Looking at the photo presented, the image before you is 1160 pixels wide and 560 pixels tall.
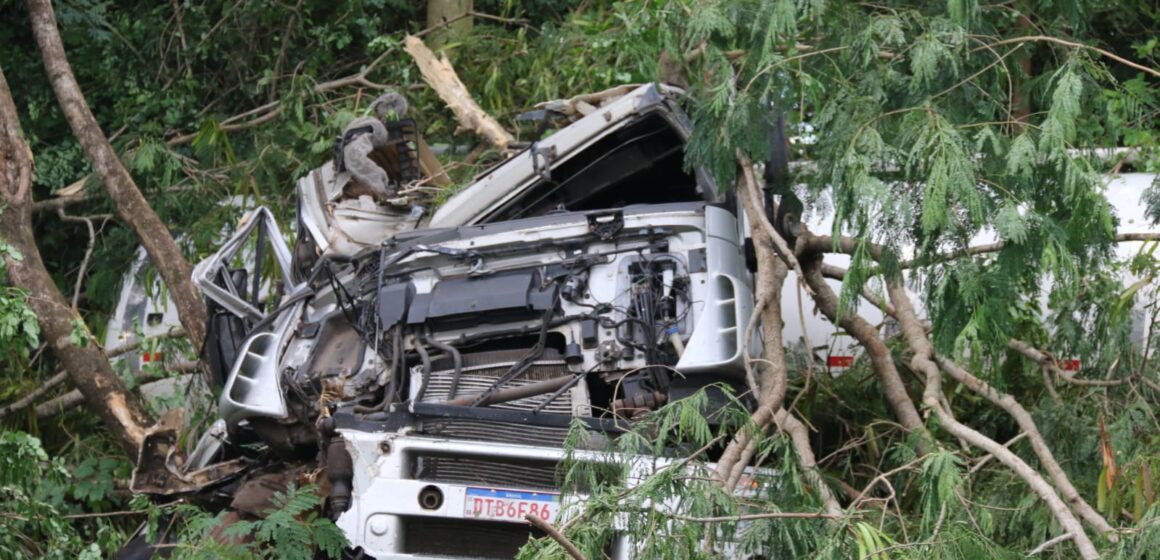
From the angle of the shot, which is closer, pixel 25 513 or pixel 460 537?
pixel 460 537

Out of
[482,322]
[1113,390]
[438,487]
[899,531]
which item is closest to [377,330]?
[482,322]

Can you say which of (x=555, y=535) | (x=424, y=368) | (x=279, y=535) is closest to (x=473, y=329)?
(x=424, y=368)

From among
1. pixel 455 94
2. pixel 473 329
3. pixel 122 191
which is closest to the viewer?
pixel 473 329

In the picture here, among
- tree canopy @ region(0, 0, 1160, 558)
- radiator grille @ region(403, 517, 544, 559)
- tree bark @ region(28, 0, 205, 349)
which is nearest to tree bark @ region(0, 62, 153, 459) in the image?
tree canopy @ region(0, 0, 1160, 558)

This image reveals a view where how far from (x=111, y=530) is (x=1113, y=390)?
4895 millimetres

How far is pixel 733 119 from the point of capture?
641 cm

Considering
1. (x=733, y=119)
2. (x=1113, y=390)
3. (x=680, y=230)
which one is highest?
(x=733, y=119)

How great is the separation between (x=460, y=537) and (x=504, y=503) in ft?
0.78

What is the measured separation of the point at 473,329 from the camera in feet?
21.1

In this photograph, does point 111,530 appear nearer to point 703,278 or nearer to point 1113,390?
point 703,278

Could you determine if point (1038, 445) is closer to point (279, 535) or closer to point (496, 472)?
point (496, 472)

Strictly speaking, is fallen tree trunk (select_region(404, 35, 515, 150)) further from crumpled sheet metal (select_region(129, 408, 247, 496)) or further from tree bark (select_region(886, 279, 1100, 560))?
tree bark (select_region(886, 279, 1100, 560))

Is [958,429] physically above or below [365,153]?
below

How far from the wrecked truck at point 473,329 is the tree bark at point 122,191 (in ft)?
2.99
